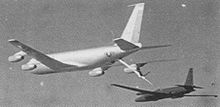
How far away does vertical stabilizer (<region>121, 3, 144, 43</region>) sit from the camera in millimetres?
10766

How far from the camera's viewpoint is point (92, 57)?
10602 mm

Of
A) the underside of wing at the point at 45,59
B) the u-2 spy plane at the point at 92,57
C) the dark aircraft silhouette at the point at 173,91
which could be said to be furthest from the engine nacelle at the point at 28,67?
the dark aircraft silhouette at the point at 173,91

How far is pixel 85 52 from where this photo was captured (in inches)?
417

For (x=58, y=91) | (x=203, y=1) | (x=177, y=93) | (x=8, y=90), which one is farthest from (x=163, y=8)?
(x=8, y=90)

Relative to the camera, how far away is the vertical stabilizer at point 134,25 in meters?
10.8

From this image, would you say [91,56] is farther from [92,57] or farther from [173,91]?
[173,91]

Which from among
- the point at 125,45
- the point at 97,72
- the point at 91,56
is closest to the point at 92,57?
the point at 91,56

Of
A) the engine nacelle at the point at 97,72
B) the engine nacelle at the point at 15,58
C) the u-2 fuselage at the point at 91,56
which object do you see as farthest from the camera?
the u-2 fuselage at the point at 91,56

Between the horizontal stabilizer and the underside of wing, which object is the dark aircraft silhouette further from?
the underside of wing

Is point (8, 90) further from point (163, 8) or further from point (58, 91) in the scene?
point (163, 8)

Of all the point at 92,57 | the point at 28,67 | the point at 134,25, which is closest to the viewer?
the point at 28,67

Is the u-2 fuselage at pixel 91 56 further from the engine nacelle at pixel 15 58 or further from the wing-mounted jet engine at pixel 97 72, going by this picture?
the engine nacelle at pixel 15 58

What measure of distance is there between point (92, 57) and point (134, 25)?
3.14ft

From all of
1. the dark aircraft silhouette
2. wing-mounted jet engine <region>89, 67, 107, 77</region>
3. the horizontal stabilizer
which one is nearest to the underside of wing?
wing-mounted jet engine <region>89, 67, 107, 77</region>
